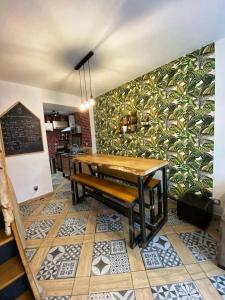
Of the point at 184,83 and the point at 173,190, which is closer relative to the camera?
the point at 184,83

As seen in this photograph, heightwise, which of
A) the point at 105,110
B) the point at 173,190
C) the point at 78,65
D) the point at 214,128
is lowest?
the point at 173,190

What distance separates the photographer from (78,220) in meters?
2.44

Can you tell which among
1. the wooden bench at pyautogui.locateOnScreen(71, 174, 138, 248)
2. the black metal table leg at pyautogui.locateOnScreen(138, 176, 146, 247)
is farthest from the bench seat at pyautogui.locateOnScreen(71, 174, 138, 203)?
the black metal table leg at pyautogui.locateOnScreen(138, 176, 146, 247)

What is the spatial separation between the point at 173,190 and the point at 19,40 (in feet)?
10.0

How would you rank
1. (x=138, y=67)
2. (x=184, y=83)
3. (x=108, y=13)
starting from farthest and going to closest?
(x=138, y=67)
(x=184, y=83)
(x=108, y=13)

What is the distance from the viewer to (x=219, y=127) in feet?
6.88

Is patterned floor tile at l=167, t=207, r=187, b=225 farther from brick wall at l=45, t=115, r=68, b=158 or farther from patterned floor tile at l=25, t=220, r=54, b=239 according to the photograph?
brick wall at l=45, t=115, r=68, b=158

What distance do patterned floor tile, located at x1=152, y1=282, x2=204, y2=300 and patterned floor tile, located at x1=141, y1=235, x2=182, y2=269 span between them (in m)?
0.20

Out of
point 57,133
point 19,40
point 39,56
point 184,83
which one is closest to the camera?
point 19,40

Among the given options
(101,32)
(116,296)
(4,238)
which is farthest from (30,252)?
(101,32)

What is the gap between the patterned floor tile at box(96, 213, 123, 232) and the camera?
7.14 ft

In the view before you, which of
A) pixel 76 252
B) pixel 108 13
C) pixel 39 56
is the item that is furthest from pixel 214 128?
pixel 39 56

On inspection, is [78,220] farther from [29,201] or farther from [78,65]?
[78,65]

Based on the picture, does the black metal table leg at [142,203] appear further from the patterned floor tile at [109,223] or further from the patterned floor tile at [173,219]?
the patterned floor tile at [173,219]
